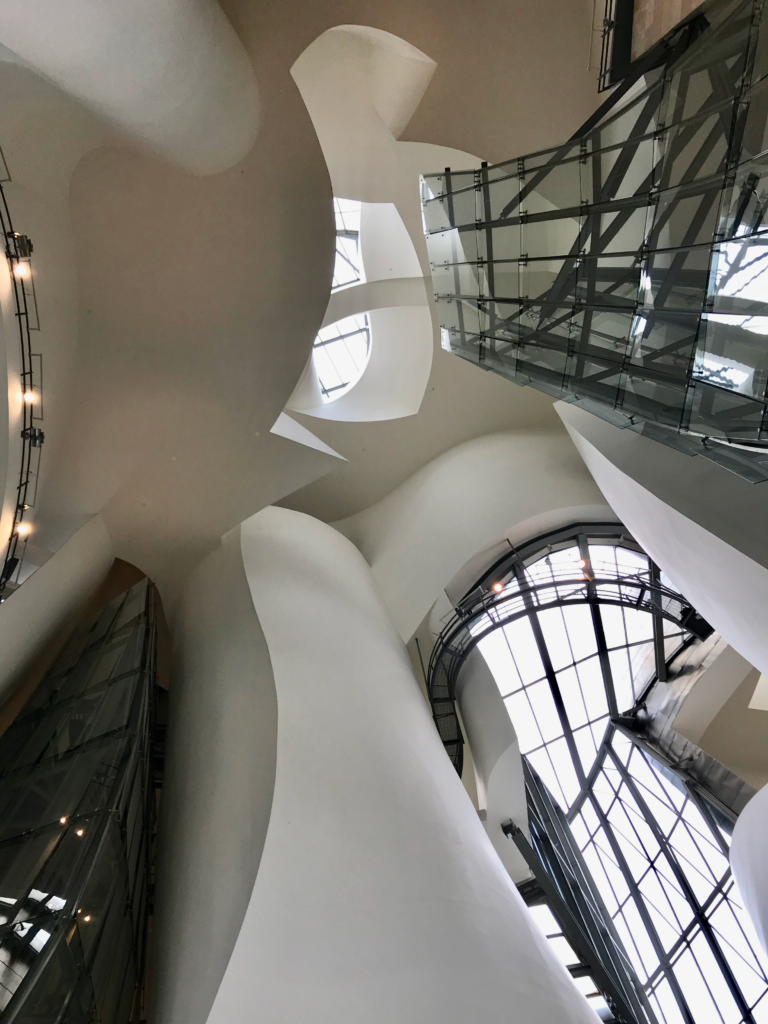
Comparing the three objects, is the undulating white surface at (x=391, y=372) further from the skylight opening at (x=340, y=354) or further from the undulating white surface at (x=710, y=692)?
the undulating white surface at (x=710, y=692)

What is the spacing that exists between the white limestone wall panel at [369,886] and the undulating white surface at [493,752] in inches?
240

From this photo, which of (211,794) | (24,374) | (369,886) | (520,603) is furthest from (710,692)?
(24,374)

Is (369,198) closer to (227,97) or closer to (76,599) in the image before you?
(227,97)

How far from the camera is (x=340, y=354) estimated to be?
55.9 feet

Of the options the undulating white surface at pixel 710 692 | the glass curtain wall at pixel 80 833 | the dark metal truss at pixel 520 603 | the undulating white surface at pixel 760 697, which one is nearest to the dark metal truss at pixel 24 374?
the glass curtain wall at pixel 80 833

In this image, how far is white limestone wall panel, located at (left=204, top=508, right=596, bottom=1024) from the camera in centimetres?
458

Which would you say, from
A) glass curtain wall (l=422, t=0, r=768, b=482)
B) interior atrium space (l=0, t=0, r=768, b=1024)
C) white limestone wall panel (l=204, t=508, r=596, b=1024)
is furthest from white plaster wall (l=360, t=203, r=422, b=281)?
white limestone wall panel (l=204, t=508, r=596, b=1024)

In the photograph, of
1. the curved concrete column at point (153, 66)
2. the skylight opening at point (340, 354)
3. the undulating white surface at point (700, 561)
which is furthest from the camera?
the skylight opening at point (340, 354)

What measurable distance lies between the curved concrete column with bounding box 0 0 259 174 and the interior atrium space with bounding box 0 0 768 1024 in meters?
0.04

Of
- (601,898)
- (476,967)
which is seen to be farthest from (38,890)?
(601,898)

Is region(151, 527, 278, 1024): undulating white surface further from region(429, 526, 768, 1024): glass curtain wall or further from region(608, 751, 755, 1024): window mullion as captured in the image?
region(608, 751, 755, 1024): window mullion

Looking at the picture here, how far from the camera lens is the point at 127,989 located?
6.17 m

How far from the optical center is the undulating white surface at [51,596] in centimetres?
962

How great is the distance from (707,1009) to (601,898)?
3.77 meters
